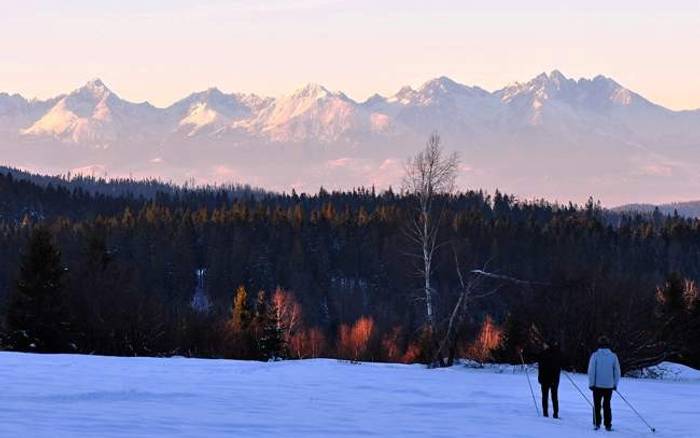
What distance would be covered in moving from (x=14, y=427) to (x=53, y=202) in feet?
576

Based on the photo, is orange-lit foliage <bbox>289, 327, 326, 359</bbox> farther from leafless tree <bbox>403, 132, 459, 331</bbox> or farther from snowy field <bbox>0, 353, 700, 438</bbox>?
snowy field <bbox>0, 353, 700, 438</bbox>

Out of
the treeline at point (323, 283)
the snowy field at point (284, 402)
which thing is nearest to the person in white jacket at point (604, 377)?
the snowy field at point (284, 402)

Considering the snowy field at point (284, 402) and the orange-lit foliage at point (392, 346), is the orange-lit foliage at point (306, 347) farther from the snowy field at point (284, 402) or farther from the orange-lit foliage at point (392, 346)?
the snowy field at point (284, 402)

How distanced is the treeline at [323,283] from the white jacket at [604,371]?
13.9 m

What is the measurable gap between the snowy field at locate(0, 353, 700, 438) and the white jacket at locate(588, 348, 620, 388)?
34.3 inches

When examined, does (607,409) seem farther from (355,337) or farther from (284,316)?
(355,337)

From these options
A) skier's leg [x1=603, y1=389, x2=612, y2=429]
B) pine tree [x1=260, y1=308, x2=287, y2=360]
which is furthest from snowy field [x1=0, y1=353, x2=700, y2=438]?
pine tree [x1=260, y1=308, x2=287, y2=360]

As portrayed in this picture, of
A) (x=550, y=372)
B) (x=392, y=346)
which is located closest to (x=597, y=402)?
(x=550, y=372)

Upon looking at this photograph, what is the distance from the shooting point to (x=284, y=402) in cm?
1891

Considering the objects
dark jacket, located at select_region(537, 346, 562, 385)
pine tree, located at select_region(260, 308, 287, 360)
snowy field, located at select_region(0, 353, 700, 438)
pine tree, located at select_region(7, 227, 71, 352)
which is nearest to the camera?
snowy field, located at select_region(0, 353, 700, 438)

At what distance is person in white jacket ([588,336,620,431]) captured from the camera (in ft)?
56.2

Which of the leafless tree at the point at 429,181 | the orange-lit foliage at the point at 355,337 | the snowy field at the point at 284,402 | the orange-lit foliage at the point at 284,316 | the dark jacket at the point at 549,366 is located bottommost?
the orange-lit foliage at the point at 355,337

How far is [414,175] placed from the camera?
110ft

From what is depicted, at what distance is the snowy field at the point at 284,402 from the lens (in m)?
14.7
